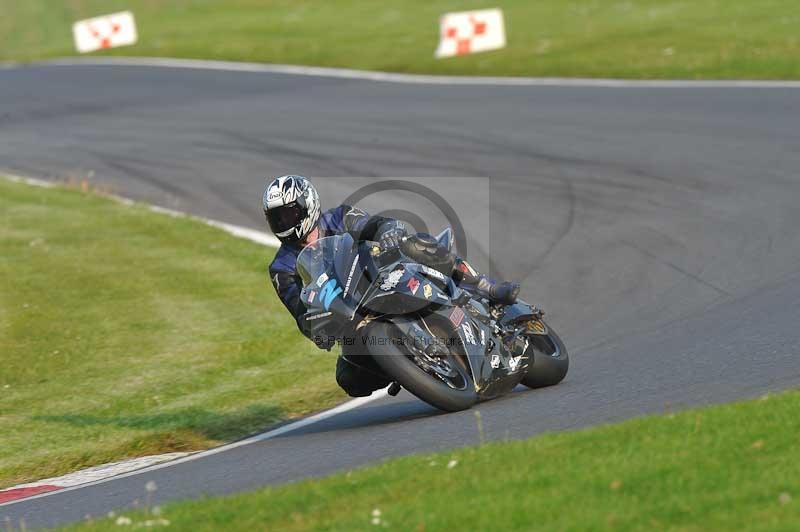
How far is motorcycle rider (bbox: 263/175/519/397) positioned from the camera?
27.7 ft

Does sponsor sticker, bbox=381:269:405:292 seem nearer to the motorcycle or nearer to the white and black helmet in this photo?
the motorcycle

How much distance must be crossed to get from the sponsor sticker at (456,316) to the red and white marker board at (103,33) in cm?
3022

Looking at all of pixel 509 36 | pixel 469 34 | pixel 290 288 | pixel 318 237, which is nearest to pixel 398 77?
pixel 469 34

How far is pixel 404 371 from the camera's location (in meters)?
8.11

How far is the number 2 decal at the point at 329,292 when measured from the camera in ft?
27.0

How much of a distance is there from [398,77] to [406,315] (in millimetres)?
19040

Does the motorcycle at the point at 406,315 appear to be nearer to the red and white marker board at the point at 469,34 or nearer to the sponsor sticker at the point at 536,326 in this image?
the sponsor sticker at the point at 536,326

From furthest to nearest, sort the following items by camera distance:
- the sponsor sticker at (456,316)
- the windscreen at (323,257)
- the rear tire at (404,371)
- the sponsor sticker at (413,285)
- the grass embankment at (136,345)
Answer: the grass embankment at (136,345)
the sponsor sticker at (456,316)
the windscreen at (323,257)
the sponsor sticker at (413,285)
the rear tire at (404,371)

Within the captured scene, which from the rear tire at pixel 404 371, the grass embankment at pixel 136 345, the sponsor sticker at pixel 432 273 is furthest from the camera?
the grass embankment at pixel 136 345

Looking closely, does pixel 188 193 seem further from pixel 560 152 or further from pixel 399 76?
pixel 399 76

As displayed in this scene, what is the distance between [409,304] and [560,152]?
10.2 metres

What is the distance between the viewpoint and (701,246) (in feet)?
42.6

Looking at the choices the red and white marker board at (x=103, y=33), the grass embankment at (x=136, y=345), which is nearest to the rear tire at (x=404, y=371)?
the grass embankment at (x=136, y=345)

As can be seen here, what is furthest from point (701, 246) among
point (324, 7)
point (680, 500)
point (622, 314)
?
point (324, 7)
